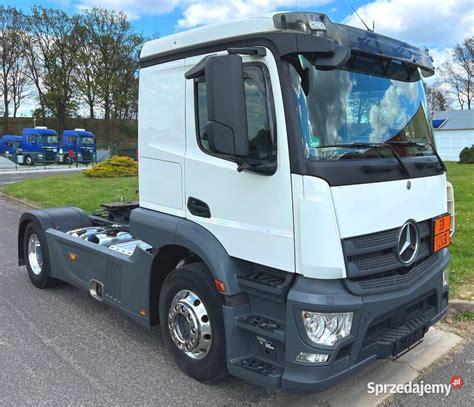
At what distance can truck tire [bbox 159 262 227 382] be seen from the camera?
3311 mm

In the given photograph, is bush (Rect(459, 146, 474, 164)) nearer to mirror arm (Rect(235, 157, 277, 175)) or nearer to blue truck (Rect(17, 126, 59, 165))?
mirror arm (Rect(235, 157, 277, 175))

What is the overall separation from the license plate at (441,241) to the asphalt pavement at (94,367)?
→ 3.43 feet

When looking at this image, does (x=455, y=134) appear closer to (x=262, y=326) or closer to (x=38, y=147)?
(x=38, y=147)

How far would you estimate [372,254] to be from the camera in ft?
9.75

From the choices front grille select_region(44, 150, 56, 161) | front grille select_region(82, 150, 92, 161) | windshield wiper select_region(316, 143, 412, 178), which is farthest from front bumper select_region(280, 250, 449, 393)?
front grille select_region(82, 150, 92, 161)

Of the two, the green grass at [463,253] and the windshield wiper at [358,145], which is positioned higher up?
the windshield wiper at [358,145]

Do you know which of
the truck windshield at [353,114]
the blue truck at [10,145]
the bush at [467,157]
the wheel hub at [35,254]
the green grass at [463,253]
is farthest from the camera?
the blue truck at [10,145]

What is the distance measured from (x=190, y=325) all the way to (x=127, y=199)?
9.75m

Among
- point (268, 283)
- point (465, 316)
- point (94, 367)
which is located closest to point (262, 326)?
point (268, 283)

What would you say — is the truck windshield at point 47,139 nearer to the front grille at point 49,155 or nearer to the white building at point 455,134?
the front grille at point 49,155

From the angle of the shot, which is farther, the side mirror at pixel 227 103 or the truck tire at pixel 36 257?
the truck tire at pixel 36 257

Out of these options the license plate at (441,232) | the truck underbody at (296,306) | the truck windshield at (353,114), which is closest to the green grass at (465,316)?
the truck underbody at (296,306)

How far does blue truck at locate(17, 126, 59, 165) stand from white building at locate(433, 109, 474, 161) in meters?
33.2

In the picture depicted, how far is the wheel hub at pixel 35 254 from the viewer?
19.3 ft
